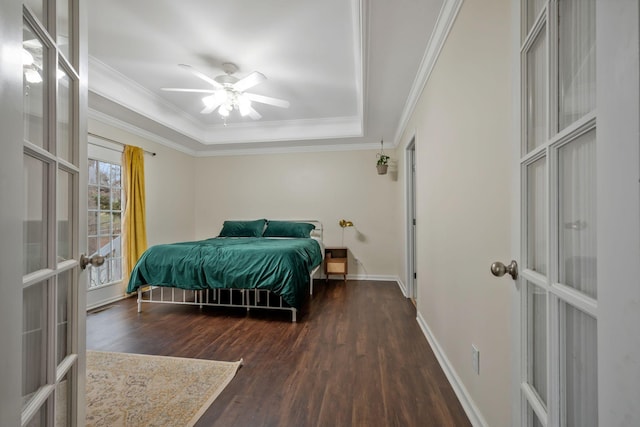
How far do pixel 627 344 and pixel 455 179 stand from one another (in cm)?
144

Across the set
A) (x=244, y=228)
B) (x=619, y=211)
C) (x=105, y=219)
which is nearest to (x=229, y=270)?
(x=244, y=228)

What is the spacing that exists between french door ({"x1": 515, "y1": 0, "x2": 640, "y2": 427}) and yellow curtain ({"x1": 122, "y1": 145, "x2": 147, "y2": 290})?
415 cm

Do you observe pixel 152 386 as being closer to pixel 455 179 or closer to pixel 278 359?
pixel 278 359

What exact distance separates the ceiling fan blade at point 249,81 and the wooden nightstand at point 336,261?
268cm

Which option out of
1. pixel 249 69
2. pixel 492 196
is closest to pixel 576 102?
pixel 492 196

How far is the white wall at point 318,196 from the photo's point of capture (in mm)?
4652

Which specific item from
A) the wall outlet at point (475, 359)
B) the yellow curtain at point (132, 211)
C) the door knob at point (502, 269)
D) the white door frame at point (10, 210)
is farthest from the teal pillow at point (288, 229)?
the white door frame at point (10, 210)

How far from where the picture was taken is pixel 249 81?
2643 mm

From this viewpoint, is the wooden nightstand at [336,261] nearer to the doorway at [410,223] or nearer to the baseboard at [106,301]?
the doorway at [410,223]

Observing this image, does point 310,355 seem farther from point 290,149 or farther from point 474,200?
point 290,149

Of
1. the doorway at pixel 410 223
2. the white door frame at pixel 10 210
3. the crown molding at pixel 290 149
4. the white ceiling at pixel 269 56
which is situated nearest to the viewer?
the white door frame at pixel 10 210

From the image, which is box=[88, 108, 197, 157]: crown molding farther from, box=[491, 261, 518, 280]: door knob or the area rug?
box=[491, 261, 518, 280]: door knob

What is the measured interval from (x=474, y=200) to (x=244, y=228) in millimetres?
3799

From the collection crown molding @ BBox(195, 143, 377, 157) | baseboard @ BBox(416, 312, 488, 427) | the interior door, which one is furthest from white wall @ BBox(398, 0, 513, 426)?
crown molding @ BBox(195, 143, 377, 157)
